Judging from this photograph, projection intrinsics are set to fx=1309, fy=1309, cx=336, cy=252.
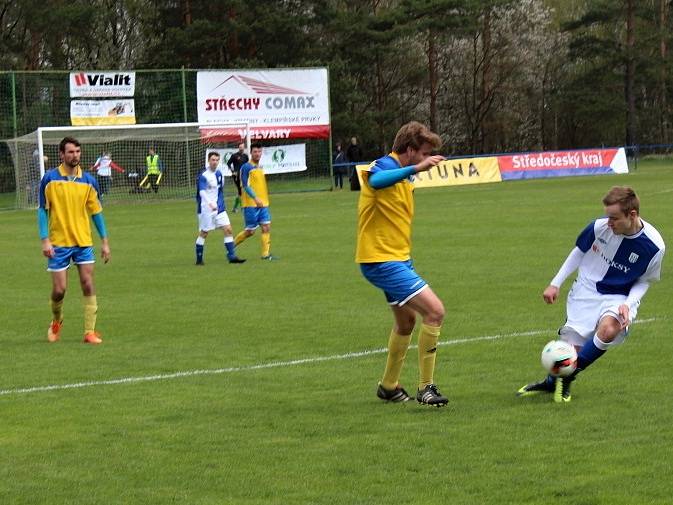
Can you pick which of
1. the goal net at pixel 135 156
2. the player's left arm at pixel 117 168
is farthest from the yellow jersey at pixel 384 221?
the player's left arm at pixel 117 168

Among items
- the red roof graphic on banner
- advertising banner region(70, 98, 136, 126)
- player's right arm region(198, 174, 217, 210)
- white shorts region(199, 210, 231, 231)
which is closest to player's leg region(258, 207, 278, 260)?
white shorts region(199, 210, 231, 231)

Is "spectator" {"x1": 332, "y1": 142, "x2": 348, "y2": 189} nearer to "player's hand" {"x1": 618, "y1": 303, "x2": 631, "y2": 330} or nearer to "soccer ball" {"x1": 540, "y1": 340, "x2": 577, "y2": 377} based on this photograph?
"soccer ball" {"x1": 540, "y1": 340, "x2": 577, "y2": 377}

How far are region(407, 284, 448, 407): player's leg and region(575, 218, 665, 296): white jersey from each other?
1.09 m

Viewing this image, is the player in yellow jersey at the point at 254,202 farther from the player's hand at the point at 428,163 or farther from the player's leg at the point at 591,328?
the player's hand at the point at 428,163

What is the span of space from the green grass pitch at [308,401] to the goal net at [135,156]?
74.5 ft

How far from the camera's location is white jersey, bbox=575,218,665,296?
28.6 feet

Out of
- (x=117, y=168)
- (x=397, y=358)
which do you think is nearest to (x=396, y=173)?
(x=397, y=358)

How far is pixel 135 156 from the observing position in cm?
4334

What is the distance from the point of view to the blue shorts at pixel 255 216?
862 inches

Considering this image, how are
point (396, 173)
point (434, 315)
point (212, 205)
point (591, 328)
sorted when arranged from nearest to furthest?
point (396, 173)
point (434, 315)
point (591, 328)
point (212, 205)

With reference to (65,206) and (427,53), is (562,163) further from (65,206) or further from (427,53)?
(65,206)

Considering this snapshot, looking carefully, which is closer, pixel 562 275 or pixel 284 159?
pixel 562 275

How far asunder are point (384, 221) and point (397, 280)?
1.33ft

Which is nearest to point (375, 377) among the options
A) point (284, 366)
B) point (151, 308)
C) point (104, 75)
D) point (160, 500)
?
point (284, 366)
